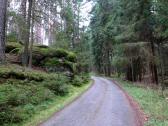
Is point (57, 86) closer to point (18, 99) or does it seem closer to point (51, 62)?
point (18, 99)

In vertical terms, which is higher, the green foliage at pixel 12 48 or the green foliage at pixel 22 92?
the green foliage at pixel 12 48

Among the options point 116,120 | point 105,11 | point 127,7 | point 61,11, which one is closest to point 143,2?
point 127,7

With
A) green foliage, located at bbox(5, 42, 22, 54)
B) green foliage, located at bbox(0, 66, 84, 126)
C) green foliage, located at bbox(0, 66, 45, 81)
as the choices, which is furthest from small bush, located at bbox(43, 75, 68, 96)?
green foliage, located at bbox(5, 42, 22, 54)

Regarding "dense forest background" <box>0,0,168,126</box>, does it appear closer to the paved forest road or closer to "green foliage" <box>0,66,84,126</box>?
"green foliage" <box>0,66,84,126</box>

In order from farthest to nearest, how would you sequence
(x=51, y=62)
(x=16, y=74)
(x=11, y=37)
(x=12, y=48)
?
(x=11, y=37)
(x=12, y=48)
(x=51, y=62)
(x=16, y=74)

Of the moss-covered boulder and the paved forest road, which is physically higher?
the moss-covered boulder

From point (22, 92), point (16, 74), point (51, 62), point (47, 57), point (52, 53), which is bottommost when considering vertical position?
point (22, 92)

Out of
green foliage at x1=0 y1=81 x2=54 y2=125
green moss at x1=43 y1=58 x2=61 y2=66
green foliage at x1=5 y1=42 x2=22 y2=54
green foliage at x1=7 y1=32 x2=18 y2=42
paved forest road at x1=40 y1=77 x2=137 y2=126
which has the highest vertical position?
green foliage at x1=7 y1=32 x2=18 y2=42

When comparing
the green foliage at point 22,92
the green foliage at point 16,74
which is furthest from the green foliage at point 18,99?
the green foliage at point 16,74

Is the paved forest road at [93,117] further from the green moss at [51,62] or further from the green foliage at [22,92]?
the green moss at [51,62]

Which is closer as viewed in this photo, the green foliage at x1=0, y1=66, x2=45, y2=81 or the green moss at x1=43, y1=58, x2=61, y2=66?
the green foliage at x1=0, y1=66, x2=45, y2=81

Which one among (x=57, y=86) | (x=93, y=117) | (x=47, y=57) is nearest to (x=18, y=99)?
(x=93, y=117)

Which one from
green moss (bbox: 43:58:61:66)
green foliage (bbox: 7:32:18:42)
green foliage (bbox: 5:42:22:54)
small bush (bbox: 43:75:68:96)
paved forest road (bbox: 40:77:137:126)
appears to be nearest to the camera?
paved forest road (bbox: 40:77:137:126)

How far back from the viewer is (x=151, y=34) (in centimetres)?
2759
